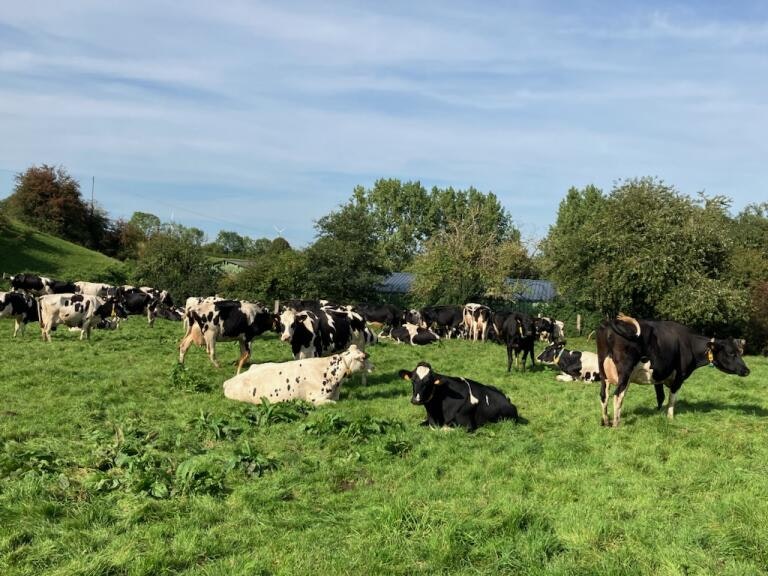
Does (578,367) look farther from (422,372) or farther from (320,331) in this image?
(422,372)

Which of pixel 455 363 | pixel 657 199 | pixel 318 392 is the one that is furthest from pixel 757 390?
pixel 657 199

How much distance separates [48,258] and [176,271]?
372 inches

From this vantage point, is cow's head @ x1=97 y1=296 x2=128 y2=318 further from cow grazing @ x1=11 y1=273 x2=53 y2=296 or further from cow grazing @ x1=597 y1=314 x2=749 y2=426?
cow grazing @ x1=597 y1=314 x2=749 y2=426

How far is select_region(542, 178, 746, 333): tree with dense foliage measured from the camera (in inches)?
1196

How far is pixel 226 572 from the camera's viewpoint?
4637 mm

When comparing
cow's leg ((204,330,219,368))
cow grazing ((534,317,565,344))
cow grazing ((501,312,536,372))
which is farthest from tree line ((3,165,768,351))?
cow's leg ((204,330,219,368))

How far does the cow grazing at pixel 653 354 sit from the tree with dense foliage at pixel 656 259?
807 inches

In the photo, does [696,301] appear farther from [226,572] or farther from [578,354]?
[226,572]

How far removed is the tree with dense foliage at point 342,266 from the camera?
3909cm

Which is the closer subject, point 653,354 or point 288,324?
point 653,354

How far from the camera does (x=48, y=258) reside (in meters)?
41.0

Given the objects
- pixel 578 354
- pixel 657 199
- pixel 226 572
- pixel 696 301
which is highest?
pixel 657 199

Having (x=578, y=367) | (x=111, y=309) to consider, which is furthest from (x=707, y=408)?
(x=111, y=309)

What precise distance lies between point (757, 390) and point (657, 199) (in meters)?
20.4
